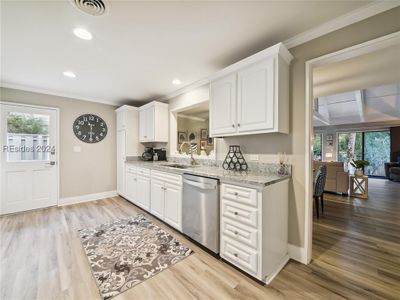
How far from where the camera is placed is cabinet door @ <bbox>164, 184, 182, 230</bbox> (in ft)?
8.28

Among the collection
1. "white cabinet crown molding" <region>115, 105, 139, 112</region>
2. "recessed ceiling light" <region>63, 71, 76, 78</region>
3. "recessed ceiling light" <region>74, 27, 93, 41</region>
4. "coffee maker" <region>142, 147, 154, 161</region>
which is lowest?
"coffee maker" <region>142, 147, 154, 161</region>

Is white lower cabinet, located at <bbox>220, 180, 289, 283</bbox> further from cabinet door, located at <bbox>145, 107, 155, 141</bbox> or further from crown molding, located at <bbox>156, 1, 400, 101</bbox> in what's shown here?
cabinet door, located at <bbox>145, 107, 155, 141</bbox>

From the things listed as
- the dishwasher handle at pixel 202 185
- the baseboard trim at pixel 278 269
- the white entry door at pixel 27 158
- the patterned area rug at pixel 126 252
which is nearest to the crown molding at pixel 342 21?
the dishwasher handle at pixel 202 185

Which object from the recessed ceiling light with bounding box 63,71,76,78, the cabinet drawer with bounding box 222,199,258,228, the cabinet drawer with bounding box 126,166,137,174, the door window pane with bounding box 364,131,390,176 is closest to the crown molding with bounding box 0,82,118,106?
the recessed ceiling light with bounding box 63,71,76,78

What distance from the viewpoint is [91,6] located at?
4.94 feet

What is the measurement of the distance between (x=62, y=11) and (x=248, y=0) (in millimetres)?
1617

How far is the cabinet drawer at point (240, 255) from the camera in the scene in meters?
1.65

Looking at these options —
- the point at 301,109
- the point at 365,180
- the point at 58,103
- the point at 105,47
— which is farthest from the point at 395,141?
the point at 58,103

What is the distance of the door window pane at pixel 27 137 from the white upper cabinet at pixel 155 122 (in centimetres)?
196

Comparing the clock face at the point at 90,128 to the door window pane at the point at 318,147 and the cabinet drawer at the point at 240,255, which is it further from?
the door window pane at the point at 318,147

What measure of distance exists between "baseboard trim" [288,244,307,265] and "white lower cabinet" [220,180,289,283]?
0.06m

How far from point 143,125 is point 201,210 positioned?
8.79 feet

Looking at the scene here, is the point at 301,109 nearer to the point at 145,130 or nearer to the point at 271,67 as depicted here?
the point at 271,67

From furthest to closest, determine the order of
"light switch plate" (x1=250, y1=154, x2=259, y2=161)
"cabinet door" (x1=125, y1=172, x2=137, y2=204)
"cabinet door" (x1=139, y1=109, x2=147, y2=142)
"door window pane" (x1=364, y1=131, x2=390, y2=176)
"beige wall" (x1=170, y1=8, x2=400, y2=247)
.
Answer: "door window pane" (x1=364, y1=131, x2=390, y2=176) < "cabinet door" (x1=139, y1=109, x2=147, y2=142) < "cabinet door" (x1=125, y1=172, x2=137, y2=204) < "light switch plate" (x1=250, y1=154, x2=259, y2=161) < "beige wall" (x1=170, y1=8, x2=400, y2=247)
